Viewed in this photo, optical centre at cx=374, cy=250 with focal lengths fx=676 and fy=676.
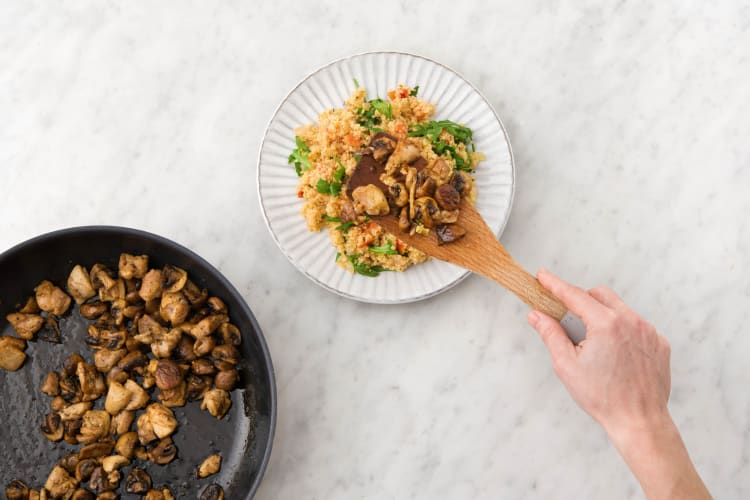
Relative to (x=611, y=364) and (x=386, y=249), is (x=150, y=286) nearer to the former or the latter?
(x=386, y=249)

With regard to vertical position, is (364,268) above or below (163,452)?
above

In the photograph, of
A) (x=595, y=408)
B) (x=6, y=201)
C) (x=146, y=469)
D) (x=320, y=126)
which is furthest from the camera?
(x=6, y=201)

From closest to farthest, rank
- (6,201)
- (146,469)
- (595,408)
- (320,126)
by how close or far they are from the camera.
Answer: (595,408)
(146,469)
(320,126)
(6,201)

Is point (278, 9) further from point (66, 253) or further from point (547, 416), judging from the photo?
point (547, 416)

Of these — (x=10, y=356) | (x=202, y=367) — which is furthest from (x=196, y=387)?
(x=10, y=356)

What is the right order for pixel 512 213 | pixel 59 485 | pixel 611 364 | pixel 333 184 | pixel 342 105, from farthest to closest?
pixel 512 213 < pixel 342 105 < pixel 333 184 < pixel 59 485 < pixel 611 364

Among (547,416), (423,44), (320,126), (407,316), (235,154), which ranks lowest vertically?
(547,416)

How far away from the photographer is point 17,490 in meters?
1.69

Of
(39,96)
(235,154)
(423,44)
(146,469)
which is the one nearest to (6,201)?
(39,96)

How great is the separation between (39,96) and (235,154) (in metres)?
0.61

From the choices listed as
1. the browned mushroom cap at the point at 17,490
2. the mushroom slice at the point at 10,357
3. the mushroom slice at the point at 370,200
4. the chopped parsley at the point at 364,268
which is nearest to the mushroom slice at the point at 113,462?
the browned mushroom cap at the point at 17,490

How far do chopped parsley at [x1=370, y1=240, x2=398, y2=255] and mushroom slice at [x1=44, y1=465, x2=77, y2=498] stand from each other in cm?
95

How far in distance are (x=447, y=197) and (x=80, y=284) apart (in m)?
0.97

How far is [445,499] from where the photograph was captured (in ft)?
6.20
